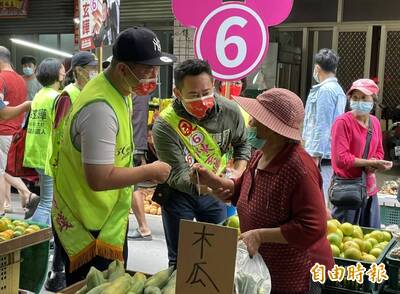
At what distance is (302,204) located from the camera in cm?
192

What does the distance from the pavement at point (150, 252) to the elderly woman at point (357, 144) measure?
66.5 inches

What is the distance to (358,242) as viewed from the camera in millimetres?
2738

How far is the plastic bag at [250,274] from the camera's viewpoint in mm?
1812

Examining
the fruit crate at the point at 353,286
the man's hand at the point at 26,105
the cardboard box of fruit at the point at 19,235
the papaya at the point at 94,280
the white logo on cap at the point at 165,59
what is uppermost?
the white logo on cap at the point at 165,59

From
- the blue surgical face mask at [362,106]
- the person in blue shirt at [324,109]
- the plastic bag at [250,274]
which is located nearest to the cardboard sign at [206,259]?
the plastic bag at [250,274]

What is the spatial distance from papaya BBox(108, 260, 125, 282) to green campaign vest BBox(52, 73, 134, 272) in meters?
0.17

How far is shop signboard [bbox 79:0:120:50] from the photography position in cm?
461

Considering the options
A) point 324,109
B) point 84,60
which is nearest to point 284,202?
point 84,60

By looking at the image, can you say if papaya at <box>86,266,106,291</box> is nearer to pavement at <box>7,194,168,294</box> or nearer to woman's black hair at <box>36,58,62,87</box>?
pavement at <box>7,194,168,294</box>

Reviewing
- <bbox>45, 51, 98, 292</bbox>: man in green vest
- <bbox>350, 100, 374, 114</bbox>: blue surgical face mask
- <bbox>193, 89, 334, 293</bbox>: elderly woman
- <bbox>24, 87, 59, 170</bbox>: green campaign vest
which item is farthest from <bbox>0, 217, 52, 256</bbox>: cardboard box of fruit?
<bbox>350, 100, 374, 114</bbox>: blue surgical face mask

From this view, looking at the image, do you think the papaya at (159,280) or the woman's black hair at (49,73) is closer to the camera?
the papaya at (159,280)

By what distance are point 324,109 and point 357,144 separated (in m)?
0.85

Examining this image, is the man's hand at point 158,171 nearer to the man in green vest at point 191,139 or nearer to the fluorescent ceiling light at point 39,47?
the man in green vest at point 191,139

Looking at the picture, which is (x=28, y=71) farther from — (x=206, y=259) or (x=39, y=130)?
(x=206, y=259)
